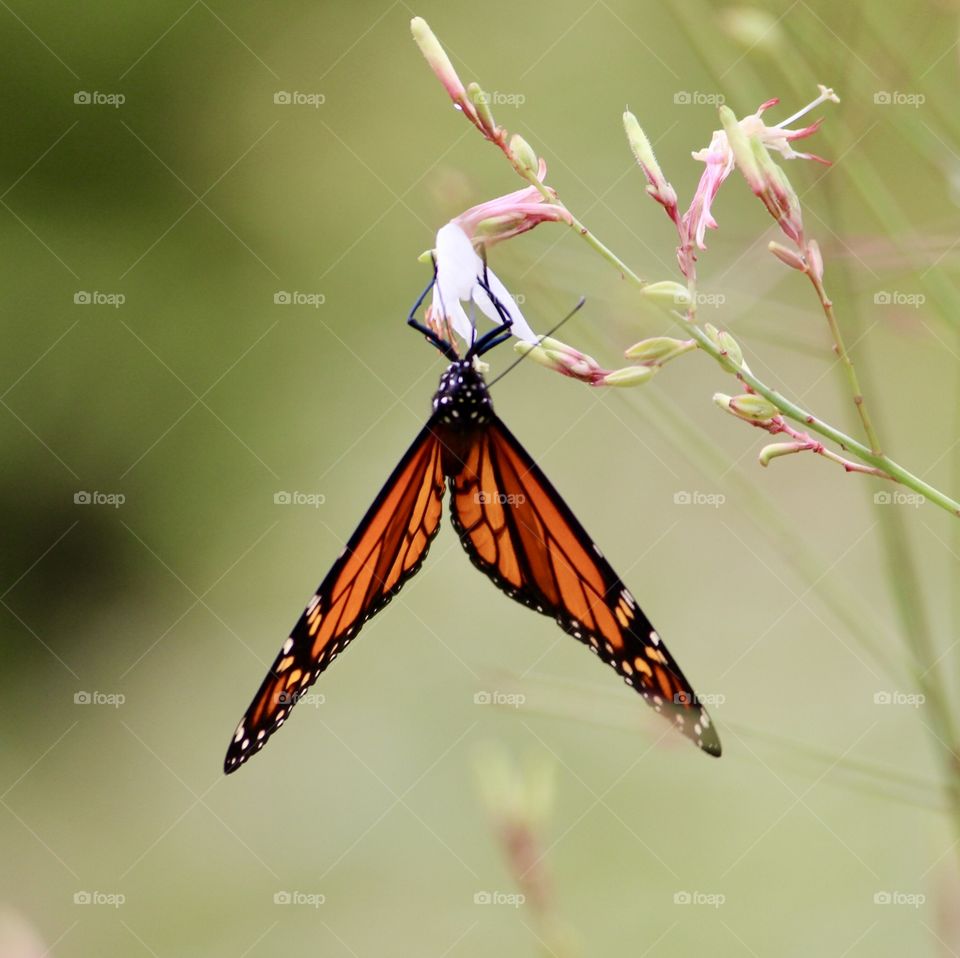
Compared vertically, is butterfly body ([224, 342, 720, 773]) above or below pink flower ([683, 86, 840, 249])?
below

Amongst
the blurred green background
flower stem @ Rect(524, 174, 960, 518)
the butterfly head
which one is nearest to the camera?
flower stem @ Rect(524, 174, 960, 518)

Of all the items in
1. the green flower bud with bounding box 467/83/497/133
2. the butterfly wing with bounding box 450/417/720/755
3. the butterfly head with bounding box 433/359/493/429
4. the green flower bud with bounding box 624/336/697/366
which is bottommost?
the butterfly wing with bounding box 450/417/720/755

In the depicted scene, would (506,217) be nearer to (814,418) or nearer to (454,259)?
(454,259)

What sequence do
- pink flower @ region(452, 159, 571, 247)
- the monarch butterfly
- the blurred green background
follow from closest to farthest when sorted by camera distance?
pink flower @ region(452, 159, 571, 247)
the monarch butterfly
the blurred green background

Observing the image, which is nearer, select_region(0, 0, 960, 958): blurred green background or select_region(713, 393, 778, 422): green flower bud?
select_region(713, 393, 778, 422): green flower bud

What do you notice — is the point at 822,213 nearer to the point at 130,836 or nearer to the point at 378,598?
the point at 378,598

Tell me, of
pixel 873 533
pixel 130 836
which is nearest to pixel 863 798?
pixel 873 533

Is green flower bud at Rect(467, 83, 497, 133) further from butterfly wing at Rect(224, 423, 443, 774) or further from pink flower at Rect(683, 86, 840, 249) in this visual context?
butterfly wing at Rect(224, 423, 443, 774)

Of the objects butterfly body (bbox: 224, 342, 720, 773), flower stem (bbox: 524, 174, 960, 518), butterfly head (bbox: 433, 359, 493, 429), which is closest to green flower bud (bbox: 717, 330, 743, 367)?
flower stem (bbox: 524, 174, 960, 518)
